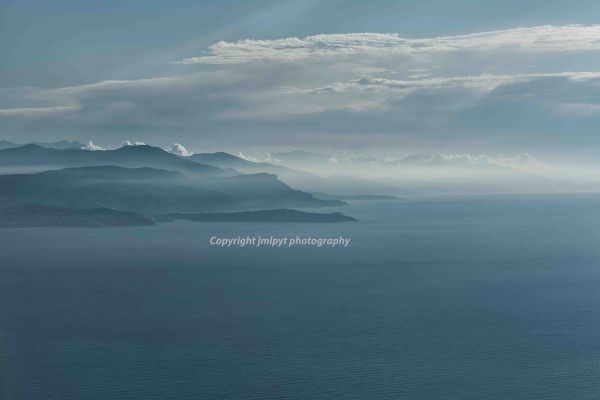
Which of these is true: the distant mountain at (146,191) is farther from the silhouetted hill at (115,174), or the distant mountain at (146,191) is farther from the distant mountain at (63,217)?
the distant mountain at (63,217)

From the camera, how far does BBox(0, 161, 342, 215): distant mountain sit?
13362 centimetres

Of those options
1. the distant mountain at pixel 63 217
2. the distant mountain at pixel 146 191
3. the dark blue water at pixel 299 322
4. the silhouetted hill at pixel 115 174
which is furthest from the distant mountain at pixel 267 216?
the dark blue water at pixel 299 322

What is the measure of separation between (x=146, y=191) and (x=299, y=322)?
10412 cm

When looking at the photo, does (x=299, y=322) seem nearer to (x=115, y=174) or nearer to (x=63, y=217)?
(x=63, y=217)

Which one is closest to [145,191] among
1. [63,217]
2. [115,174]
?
[115,174]

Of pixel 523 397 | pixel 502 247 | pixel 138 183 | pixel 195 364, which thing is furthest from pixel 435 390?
pixel 138 183

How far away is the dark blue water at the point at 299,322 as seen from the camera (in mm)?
33938

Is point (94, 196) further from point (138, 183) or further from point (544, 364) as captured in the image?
point (544, 364)

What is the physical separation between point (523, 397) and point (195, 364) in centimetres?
1555

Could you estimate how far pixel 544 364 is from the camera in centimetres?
3700

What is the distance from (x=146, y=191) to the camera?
14588 cm

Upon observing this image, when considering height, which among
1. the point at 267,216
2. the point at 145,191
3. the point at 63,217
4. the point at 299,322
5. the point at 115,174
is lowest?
the point at 299,322

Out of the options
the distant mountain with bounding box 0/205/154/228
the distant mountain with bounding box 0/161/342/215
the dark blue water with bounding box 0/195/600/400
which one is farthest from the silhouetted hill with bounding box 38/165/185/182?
the dark blue water with bounding box 0/195/600/400

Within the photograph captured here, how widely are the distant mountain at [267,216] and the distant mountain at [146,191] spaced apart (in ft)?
9.90
